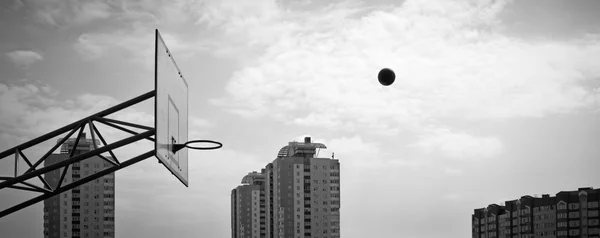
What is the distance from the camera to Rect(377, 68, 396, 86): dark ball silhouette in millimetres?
17617

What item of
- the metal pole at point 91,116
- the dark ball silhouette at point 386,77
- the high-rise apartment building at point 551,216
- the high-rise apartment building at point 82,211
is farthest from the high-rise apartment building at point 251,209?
the metal pole at point 91,116

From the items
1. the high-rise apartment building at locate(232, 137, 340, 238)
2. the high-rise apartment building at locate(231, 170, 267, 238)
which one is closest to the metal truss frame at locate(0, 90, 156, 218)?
the high-rise apartment building at locate(232, 137, 340, 238)

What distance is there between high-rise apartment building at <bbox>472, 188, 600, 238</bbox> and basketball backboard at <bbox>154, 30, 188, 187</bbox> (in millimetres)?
65846

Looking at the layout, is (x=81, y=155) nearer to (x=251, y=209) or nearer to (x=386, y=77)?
(x=386, y=77)

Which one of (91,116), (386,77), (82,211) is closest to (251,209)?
(82,211)

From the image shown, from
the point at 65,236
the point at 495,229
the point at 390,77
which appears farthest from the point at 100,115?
the point at 495,229

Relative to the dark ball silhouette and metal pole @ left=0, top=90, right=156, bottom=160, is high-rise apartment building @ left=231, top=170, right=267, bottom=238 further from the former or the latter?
metal pole @ left=0, top=90, right=156, bottom=160

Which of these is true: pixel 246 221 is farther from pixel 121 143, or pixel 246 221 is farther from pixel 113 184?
pixel 121 143

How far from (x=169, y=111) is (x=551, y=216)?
7053cm

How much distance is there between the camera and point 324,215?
3472 inches

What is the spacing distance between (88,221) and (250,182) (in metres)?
60.7

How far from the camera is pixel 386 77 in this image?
1769 centimetres

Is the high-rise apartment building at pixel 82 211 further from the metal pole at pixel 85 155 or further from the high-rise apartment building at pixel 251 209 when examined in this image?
the metal pole at pixel 85 155

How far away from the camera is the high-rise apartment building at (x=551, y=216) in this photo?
2901 inches
